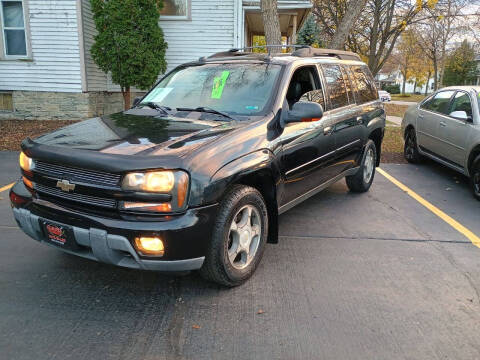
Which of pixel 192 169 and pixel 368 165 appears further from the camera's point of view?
pixel 368 165

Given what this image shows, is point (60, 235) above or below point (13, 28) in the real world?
below

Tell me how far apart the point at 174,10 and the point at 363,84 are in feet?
30.2

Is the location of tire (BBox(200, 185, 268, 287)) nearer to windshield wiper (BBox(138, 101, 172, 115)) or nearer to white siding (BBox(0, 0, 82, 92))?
windshield wiper (BBox(138, 101, 172, 115))

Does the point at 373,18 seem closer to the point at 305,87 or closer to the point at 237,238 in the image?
the point at 305,87

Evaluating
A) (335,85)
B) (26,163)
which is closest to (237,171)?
(26,163)

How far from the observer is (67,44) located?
12.1m

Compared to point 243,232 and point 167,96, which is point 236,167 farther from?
point 167,96

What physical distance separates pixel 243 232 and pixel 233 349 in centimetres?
98

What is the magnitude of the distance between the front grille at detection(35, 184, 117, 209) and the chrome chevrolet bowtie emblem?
4 centimetres

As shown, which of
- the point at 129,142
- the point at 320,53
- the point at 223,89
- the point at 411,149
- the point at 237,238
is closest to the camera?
the point at 129,142

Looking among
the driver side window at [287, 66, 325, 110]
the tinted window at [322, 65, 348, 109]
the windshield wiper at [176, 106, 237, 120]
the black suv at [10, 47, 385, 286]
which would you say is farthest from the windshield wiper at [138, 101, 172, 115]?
the tinted window at [322, 65, 348, 109]

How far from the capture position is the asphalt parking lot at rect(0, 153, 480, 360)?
2582 millimetres

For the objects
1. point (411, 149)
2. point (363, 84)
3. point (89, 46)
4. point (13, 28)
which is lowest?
point (411, 149)

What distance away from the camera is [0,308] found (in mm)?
2949
